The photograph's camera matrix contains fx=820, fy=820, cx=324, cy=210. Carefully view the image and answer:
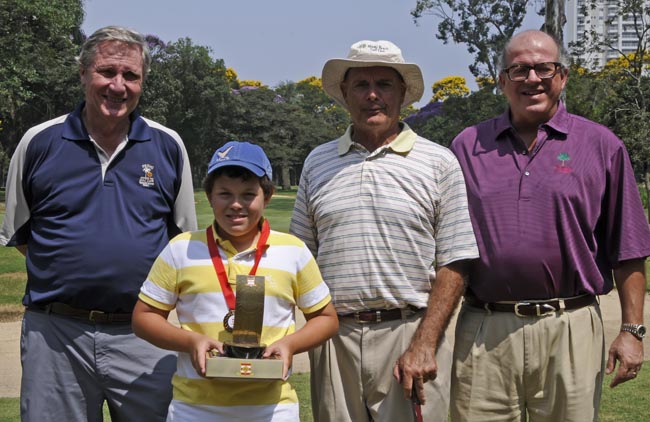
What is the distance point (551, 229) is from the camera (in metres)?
3.87

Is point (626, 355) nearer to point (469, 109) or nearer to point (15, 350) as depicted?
point (15, 350)

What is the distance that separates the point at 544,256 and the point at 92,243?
6.92ft

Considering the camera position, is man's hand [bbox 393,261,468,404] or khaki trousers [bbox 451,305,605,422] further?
khaki trousers [bbox 451,305,605,422]

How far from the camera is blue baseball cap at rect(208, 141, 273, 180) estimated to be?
11.0ft

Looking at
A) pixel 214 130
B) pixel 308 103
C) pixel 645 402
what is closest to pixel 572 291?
pixel 645 402

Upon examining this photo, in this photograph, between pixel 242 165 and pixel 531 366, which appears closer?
pixel 242 165

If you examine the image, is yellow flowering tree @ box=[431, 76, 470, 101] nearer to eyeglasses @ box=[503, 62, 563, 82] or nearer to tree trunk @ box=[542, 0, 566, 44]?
tree trunk @ box=[542, 0, 566, 44]

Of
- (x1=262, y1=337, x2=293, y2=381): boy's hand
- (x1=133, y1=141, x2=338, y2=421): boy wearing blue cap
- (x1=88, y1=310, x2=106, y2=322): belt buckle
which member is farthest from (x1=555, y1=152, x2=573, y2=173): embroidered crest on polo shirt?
(x1=88, y1=310, x2=106, y2=322): belt buckle

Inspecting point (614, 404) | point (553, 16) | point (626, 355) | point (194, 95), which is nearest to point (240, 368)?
point (626, 355)

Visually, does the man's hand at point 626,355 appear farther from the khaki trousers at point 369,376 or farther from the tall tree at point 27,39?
the tall tree at point 27,39

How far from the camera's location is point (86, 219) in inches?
150

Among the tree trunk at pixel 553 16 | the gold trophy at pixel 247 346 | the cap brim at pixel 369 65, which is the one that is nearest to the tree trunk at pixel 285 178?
the tree trunk at pixel 553 16

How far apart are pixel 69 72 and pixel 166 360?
141 ft

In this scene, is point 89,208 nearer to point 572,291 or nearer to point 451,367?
point 451,367
